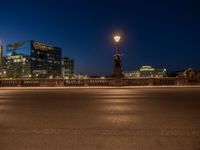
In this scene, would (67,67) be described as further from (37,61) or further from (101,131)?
(101,131)

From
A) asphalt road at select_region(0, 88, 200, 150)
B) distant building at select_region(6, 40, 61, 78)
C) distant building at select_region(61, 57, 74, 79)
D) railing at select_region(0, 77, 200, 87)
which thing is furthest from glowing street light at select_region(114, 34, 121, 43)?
distant building at select_region(61, 57, 74, 79)

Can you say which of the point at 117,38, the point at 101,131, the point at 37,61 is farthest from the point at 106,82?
the point at 37,61

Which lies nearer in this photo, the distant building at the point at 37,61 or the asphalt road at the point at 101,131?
the asphalt road at the point at 101,131

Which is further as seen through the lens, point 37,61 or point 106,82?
point 37,61

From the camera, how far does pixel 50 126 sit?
841 cm

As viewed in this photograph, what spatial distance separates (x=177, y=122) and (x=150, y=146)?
3062mm

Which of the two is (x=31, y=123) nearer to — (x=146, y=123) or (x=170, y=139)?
(x=146, y=123)

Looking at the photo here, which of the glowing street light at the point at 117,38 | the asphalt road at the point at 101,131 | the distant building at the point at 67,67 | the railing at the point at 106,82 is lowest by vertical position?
the asphalt road at the point at 101,131

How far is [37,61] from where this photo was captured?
545ft

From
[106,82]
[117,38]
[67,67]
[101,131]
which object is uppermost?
[67,67]

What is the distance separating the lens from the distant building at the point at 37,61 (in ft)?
489

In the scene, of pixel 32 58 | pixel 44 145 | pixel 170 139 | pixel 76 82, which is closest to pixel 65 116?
pixel 44 145

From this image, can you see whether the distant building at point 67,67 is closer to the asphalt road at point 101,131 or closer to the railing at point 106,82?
the railing at point 106,82

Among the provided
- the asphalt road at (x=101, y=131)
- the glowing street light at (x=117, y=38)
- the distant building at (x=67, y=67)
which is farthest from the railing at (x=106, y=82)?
the distant building at (x=67, y=67)
